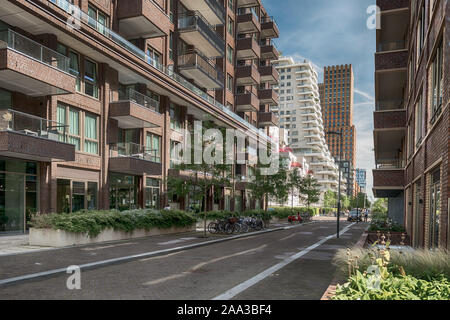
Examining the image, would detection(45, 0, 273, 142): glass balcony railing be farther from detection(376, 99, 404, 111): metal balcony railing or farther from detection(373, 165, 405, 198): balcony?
detection(373, 165, 405, 198): balcony

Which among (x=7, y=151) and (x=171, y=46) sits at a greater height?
(x=171, y=46)

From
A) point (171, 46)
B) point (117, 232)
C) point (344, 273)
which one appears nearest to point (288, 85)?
point (171, 46)

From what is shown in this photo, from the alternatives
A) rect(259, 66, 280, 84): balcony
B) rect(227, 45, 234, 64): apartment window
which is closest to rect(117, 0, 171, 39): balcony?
rect(227, 45, 234, 64): apartment window

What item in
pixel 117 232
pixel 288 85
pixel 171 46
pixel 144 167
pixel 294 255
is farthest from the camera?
pixel 288 85

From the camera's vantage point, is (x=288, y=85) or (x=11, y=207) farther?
(x=288, y=85)

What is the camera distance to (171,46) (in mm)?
32531

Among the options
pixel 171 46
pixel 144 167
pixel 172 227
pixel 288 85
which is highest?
pixel 288 85

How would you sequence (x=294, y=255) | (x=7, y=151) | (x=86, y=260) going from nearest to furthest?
(x=86, y=260)
(x=294, y=255)
(x=7, y=151)

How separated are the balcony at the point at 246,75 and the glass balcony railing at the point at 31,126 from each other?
92.8 feet

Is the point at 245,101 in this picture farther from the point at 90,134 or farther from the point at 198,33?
the point at 90,134

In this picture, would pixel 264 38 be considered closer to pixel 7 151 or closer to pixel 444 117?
pixel 7 151

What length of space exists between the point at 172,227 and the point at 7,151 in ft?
31.1

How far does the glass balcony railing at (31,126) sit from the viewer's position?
1666 cm

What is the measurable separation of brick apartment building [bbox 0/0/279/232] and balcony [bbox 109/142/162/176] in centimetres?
7
